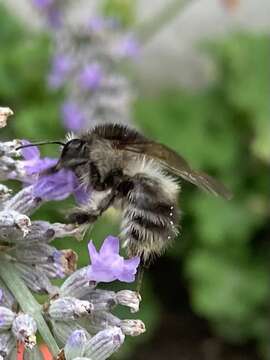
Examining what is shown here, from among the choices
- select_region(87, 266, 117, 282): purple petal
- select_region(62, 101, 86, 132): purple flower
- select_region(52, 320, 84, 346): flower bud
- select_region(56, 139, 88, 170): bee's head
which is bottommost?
select_region(52, 320, 84, 346): flower bud

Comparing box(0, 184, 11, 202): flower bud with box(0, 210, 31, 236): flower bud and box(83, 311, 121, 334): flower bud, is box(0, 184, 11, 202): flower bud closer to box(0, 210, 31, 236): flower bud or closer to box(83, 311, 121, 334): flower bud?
box(0, 210, 31, 236): flower bud

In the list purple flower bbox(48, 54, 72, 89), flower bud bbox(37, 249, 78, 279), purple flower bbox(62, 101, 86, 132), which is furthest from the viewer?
purple flower bbox(48, 54, 72, 89)

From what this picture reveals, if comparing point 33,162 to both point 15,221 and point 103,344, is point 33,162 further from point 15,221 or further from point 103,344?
point 103,344

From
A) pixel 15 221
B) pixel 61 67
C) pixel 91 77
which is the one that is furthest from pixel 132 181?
pixel 61 67

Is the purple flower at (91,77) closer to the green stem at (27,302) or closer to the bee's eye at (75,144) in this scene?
the bee's eye at (75,144)

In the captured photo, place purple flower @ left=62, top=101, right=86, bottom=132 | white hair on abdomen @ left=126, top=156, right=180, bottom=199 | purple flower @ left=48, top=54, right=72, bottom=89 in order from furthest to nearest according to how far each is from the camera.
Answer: purple flower @ left=48, top=54, right=72, bottom=89 → purple flower @ left=62, top=101, right=86, bottom=132 → white hair on abdomen @ left=126, top=156, right=180, bottom=199

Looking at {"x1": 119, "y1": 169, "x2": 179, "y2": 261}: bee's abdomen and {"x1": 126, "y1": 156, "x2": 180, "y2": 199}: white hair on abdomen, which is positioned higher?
{"x1": 126, "y1": 156, "x2": 180, "y2": 199}: white hair on abdomen

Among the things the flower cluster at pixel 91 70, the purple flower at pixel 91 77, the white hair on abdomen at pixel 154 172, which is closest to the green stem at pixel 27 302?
the white hair on abdomen at pixel 154 172

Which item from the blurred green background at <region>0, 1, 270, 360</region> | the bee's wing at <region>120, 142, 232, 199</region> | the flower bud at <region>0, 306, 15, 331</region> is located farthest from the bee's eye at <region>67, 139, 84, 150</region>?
the blurred green background at <region>0, 1, 270, 360</region>
